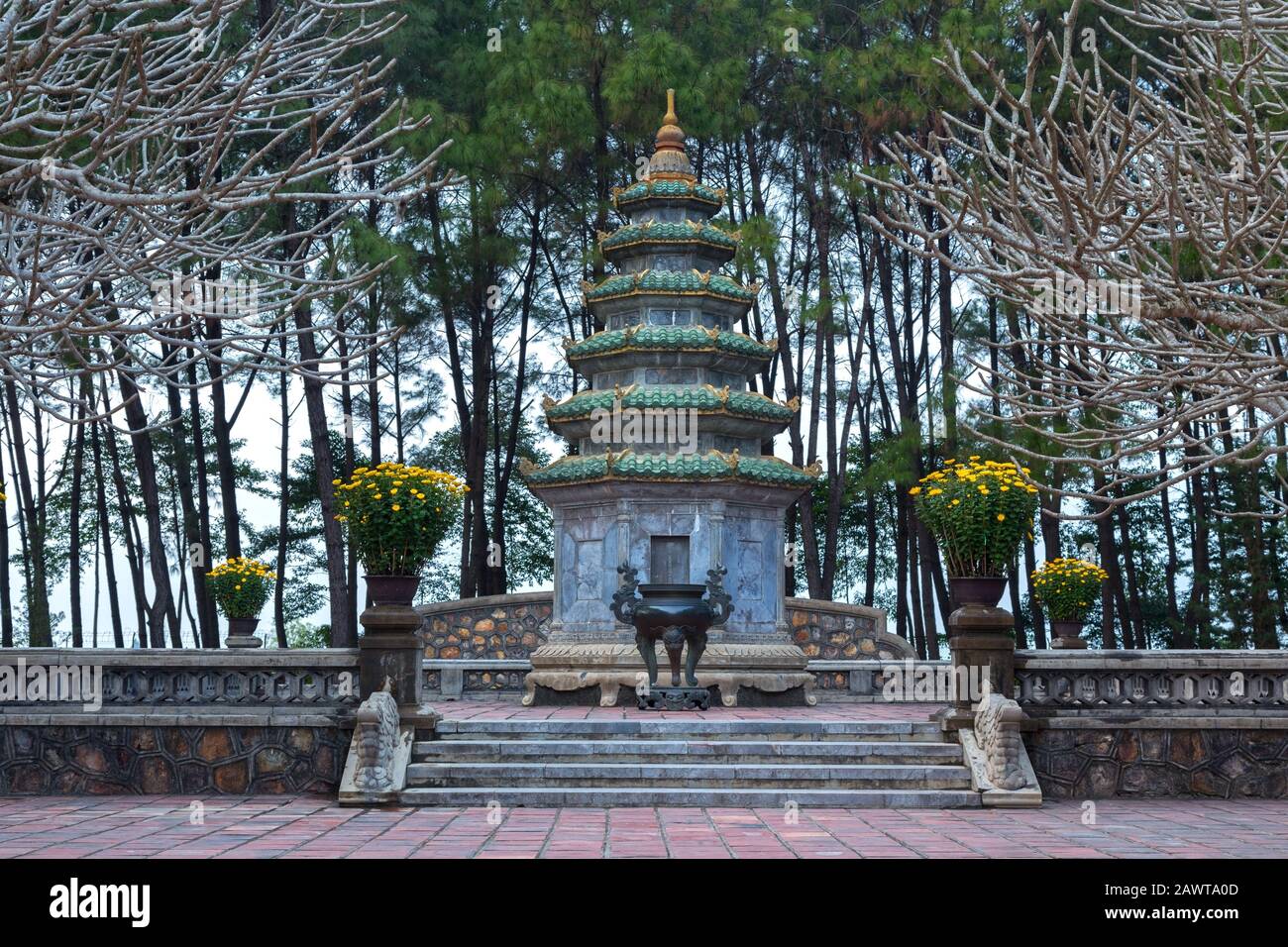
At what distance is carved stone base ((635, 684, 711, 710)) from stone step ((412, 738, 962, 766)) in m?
2.61

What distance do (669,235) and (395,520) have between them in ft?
21.3

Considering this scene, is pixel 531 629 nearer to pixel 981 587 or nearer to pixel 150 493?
pixel 150 493

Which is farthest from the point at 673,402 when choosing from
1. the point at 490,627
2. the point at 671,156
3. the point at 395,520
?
the point at 490,627

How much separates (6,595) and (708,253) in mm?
16415

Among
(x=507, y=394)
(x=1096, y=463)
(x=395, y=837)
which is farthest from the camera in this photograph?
(x=507, y=394)

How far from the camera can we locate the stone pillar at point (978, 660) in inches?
472

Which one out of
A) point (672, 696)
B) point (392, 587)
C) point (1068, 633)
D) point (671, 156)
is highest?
point (671, 156)

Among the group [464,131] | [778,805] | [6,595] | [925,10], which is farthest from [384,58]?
[778,805]

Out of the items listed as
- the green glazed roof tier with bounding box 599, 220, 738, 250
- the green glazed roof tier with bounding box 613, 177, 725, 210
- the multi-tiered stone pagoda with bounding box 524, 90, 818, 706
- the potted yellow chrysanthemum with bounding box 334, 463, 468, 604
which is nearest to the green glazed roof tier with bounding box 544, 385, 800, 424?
the multi-tiered stone pagoda with bounding box 524, 90, 818, 706

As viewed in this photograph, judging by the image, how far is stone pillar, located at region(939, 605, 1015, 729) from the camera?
39.4 ft

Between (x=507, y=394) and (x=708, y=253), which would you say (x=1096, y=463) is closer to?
(x=708, y=253)

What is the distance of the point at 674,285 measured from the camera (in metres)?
18.1

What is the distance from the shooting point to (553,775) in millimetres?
11383

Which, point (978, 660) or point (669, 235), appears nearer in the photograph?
point (978, 660)
